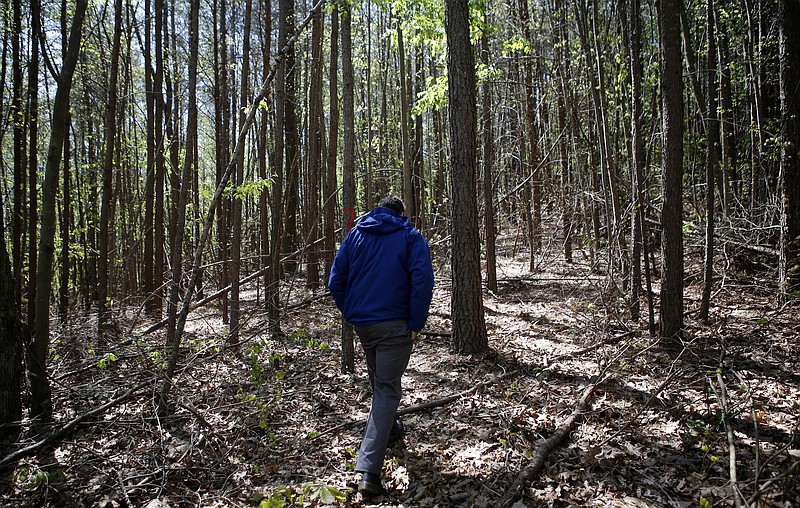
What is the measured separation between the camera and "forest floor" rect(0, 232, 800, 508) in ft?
11.4

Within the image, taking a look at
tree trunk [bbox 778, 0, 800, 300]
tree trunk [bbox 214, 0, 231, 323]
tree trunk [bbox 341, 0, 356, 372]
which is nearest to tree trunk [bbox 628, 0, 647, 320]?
tree trunk [bbox 778, 0, 800, 300]

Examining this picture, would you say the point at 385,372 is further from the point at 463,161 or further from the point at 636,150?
the point at 636,150

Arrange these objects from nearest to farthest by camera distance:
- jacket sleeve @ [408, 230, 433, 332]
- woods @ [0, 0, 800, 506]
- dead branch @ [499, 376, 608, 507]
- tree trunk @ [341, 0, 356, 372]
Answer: dead branch @ [499, 376, 608, 507]
jacket sleeve @ [408, 230, 433, 332]
woods @ [0, 0, 800, 506]
tree trunk @ [341, 0, 356, 372]

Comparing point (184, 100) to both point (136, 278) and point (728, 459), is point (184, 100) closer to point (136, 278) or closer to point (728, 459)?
point (136, 278)

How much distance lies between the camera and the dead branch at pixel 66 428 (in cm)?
400

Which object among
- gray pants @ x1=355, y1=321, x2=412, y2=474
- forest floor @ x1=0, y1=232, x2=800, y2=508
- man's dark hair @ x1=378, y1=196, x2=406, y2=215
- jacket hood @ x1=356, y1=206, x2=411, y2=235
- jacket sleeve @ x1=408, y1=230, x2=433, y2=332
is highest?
man's dark hair @ x1=378, y1=196, x2=406, y2=215

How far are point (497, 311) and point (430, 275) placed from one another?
5.10 m

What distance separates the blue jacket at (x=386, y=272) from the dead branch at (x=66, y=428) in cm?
265

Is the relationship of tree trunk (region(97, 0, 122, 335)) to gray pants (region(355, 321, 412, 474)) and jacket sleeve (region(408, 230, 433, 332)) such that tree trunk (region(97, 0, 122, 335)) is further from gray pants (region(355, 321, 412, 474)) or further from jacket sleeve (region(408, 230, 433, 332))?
jacket sleeve (region(408, 230, 433, 332))

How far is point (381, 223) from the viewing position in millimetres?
Answer: 3793

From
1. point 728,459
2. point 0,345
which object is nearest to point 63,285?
point 0,345

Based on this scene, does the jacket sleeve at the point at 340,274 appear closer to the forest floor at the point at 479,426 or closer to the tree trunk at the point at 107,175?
the forest floor at the point at 479,426

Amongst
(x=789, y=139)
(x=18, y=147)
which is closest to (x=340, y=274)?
(x=789, y=139)

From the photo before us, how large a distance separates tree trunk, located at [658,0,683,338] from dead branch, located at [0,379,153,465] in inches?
236
